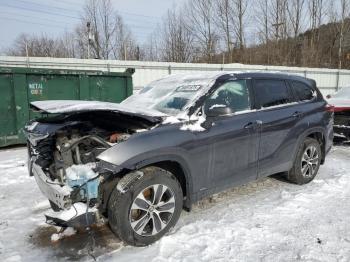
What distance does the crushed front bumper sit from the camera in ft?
9.99

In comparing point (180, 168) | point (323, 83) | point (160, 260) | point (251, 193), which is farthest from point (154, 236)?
point (323, 83)

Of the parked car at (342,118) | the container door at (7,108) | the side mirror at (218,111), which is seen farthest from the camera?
the container door at (7,108)

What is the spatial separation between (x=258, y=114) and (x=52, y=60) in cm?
959

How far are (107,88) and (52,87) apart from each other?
1.64 meters

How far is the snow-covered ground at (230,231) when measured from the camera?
10.5ft

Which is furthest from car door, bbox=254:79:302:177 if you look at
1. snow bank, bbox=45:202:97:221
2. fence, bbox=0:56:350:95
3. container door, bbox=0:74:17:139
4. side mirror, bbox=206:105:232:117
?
fence, bbox=0:56:350:95

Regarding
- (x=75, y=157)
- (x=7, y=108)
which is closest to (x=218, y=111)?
(x=75, y=157)

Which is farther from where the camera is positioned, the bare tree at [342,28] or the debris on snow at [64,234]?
the bare tree at [342,28]

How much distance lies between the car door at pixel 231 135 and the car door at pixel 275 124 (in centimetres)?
18

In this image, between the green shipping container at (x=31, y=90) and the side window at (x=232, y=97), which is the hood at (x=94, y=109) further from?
the green shipping container at (x=31, y=90)

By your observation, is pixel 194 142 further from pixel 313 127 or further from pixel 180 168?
pixel 313 127

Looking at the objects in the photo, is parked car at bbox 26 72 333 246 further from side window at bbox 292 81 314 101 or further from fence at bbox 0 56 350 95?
fence at bbox 0 56 350 95


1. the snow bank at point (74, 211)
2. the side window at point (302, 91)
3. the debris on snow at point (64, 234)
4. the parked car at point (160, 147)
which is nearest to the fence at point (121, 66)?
the side window at point (302, 91)

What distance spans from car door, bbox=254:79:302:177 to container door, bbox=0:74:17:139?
6531 mm
